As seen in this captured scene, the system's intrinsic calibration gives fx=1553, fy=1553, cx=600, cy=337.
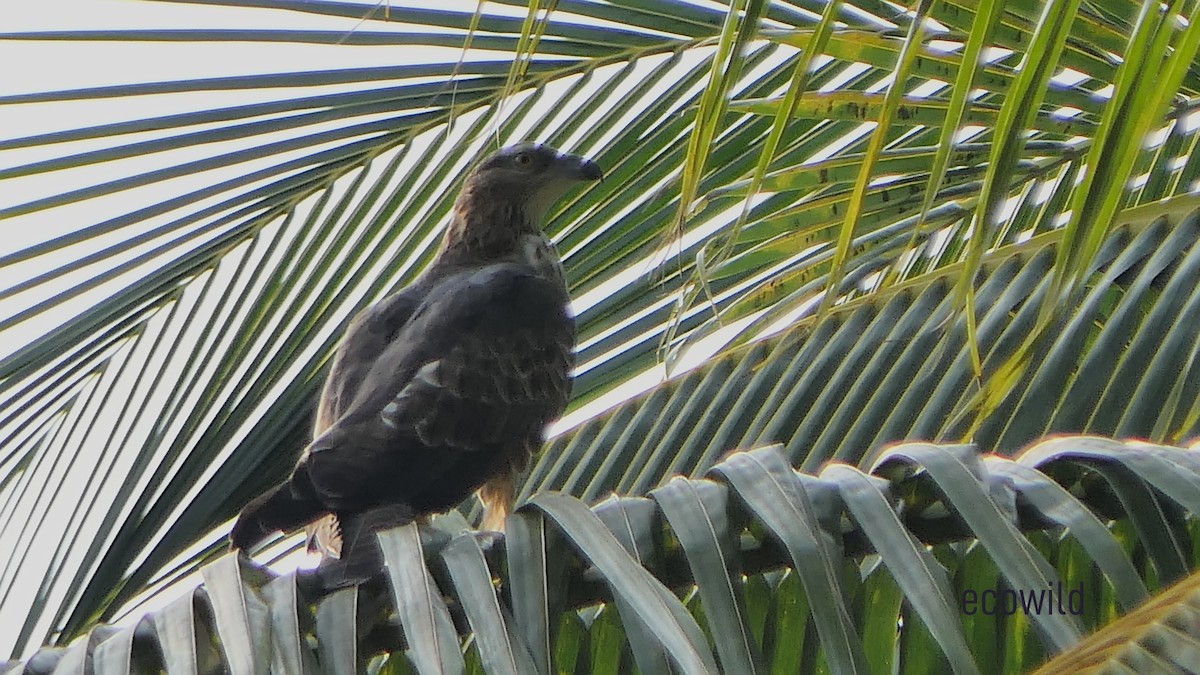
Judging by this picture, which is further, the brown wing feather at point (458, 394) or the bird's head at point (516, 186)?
the bird's head at point (516, 186)

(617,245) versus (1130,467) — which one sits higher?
(617,245)

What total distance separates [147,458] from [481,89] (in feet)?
3.07

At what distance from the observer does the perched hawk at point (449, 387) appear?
2857 mm

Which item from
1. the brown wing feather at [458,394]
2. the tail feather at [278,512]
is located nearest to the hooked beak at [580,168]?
the brown wing feather at [458,394]

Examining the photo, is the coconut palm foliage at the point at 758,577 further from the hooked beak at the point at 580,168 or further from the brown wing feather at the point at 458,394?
the hooked beak at the point at 580,168

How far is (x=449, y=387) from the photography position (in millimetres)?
3188

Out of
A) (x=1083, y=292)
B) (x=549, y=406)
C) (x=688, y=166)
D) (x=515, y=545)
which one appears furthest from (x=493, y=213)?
(x=688, y=166)

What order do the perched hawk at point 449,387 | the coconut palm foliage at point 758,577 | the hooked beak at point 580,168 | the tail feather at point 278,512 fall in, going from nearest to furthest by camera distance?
the coconut palm foliage at point 758,577 < the tail feather at point 278,512 < the perched hawk at point 449,387 < the hooked beak at point 580,168

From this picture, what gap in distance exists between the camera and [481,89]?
9.69 feet

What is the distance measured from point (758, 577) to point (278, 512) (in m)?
1.13

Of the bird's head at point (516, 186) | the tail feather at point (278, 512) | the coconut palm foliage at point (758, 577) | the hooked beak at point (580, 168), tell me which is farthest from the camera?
the bird's head at point (516, 186)

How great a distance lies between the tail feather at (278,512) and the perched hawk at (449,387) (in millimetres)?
75

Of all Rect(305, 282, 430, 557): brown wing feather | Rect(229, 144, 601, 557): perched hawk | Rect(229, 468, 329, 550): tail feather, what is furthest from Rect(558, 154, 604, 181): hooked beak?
Rect(229, 468, 329, 550): tail feather

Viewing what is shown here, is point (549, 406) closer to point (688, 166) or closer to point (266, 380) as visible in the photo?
point (266, 380)
